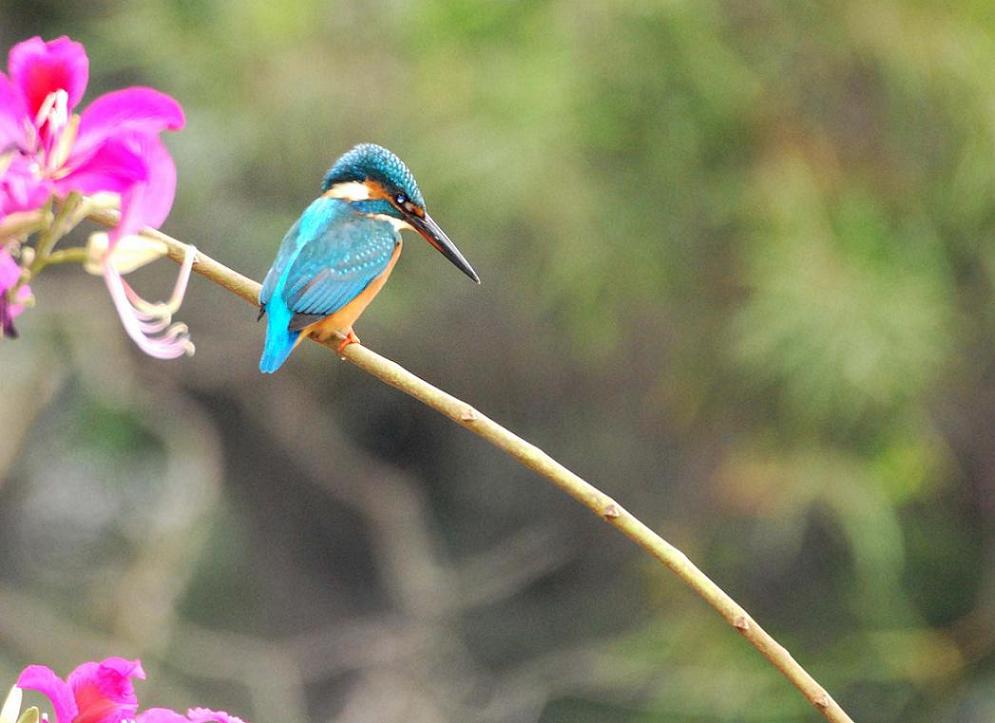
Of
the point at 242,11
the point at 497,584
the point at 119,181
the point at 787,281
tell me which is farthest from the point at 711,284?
the point at 119,181

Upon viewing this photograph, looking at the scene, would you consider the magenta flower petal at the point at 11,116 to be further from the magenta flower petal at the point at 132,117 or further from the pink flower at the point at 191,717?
the pink flower at the point at 191,717

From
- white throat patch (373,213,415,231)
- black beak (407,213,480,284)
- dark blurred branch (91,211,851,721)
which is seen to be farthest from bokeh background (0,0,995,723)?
dark blurred branch (91,211,851,721)

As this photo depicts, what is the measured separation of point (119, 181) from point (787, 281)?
2.27 metres

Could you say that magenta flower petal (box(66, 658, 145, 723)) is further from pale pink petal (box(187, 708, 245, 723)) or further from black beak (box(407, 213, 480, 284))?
black beak (box(407, 213, 480, 284))

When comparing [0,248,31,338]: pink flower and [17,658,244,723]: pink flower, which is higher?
[0,248,31,338]: pink flower

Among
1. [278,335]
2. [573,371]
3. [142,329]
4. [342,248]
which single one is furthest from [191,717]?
[573,371]

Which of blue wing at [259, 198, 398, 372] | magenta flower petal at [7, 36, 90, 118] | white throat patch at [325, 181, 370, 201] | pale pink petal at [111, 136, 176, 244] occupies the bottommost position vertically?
pale pink petal at [111, 136, 176, 244]

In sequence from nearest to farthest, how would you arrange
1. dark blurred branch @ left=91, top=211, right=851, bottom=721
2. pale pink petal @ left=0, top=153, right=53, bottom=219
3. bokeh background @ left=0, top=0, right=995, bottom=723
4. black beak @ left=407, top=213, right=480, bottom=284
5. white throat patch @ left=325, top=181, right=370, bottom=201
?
pale pink petal @ left=0, top=153, right=53, bottom=219
dark blurred branch @ left=91, top=211, right=851, bottom=721
black beak @ left=407, top=213, right=480, bottom=284
white throat patch @ left=325, top=181, right=370, bottom=201
bokeh background @ left=0, top=0, right=995, bottom=723

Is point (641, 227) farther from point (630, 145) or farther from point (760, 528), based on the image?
point (760, 528)

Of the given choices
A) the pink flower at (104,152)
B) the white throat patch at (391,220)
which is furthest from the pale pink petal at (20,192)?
the white throat patch at (391,220)

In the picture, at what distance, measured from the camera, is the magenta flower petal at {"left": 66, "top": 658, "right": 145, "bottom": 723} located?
0.45 m

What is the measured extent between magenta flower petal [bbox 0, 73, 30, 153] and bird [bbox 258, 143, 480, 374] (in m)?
0.55

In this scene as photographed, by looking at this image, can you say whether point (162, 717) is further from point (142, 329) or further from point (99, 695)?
point (142, 329)

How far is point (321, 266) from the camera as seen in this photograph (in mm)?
1088
